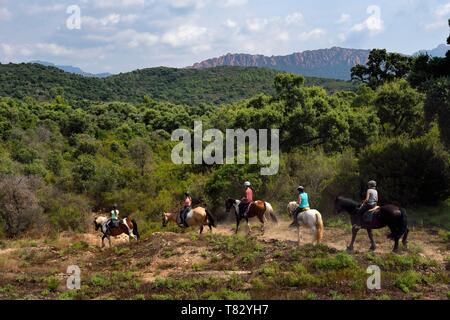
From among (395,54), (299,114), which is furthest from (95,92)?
(299,114)

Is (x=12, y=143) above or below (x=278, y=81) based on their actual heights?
below

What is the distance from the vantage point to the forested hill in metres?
108

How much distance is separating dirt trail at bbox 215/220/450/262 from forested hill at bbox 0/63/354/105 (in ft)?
282

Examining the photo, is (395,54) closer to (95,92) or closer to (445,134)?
(445,134)

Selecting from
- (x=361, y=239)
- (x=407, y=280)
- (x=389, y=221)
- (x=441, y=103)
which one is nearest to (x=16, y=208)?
(x=361, y=239)

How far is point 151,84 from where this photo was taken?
6481 inches

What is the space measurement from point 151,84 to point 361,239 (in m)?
154

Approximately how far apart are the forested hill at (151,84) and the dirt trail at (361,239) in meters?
85.8

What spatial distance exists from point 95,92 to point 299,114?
102 metres

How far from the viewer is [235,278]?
12.7 m

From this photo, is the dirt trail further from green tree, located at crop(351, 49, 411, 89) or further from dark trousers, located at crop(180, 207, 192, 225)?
green tree, located at crop(351, 49, 411, 89)

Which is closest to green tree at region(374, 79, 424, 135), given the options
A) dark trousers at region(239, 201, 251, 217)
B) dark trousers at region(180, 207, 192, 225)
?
dark trousers at region(239, 201, 251, 217)

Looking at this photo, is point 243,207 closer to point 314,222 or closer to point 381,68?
point 314,222
